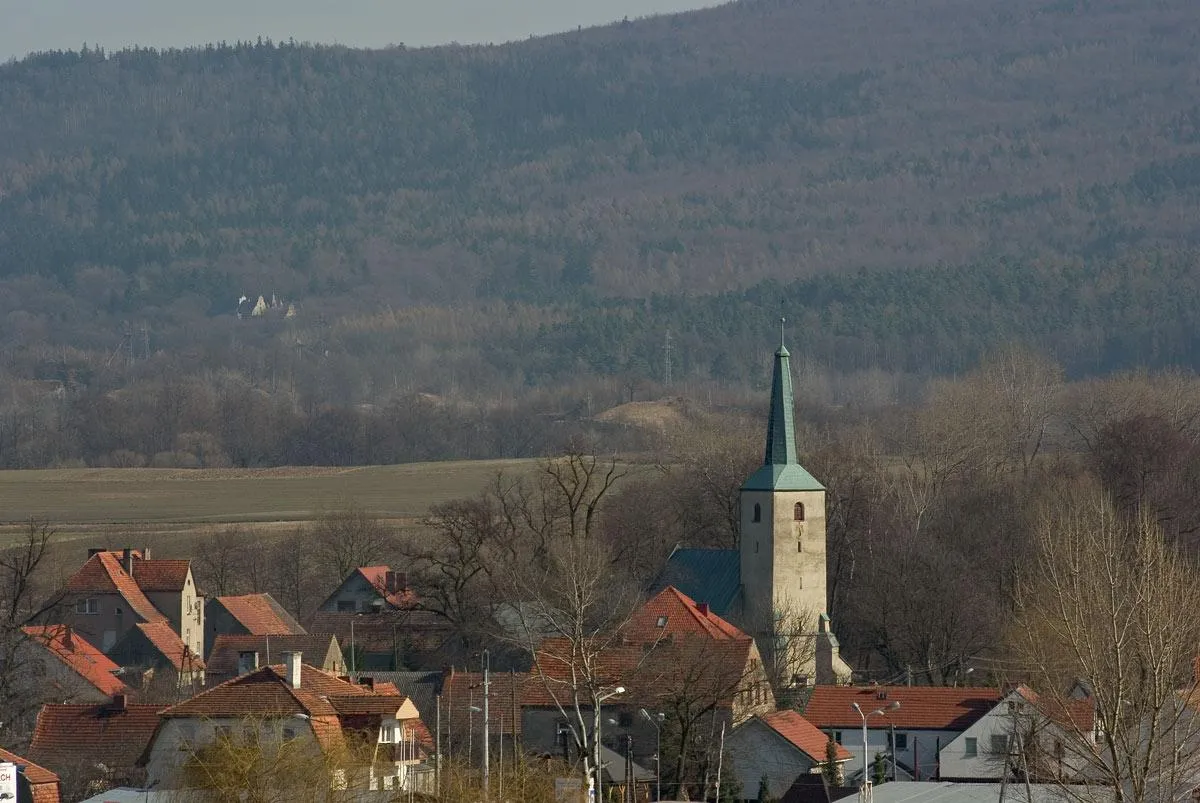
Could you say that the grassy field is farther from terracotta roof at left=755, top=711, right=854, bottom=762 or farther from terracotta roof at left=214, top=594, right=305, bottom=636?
terracotta roof at left=755, top=711, right=854, bottom=762

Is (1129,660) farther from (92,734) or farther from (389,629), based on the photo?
(389,629)

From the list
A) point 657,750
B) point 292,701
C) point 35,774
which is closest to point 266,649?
point 657,750

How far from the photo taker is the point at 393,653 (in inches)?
3295

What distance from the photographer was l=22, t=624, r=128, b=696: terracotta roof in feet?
247

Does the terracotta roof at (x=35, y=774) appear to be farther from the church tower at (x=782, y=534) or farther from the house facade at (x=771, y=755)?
the church tower at (x=782, y=534)

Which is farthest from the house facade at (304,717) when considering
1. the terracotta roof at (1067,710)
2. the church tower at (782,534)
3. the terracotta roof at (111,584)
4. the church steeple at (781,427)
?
the terracotta roof at (111,584)

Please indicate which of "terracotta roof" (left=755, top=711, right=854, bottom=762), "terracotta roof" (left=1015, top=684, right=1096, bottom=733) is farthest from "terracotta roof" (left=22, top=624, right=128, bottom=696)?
"terracotta roof" (left=1015, top=684, right=1096, bottom=733)

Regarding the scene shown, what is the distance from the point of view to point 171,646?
285ft

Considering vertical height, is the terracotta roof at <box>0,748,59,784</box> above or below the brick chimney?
below

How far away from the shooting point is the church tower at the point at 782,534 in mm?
82938

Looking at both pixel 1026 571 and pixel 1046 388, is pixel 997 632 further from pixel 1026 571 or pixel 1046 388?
pixel 1046 388

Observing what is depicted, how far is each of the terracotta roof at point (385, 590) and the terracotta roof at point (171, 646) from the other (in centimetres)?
630

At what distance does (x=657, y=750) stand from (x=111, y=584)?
110ft

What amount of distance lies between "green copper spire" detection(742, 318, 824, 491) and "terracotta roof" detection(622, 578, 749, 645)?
899cm
